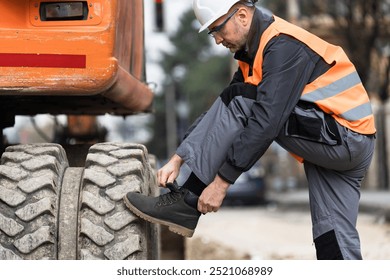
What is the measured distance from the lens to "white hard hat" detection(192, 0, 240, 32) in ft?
16.4

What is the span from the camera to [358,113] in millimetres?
5125

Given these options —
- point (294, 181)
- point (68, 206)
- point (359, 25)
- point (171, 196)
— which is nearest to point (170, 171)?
point (171, 196)

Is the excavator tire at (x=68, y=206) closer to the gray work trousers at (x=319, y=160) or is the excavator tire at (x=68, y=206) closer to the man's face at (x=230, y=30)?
the gray work trousers at (x=319, y=160)

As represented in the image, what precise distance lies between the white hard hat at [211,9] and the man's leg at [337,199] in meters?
0.74

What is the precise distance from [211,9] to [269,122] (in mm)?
691

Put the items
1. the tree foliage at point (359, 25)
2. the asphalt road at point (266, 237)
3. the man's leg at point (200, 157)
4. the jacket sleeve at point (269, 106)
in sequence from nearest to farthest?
the jacket sleeve at point (269, 106) → the man's leg at point (200, 157) → the asphalt road at point (266, 237) → the tree foliage at point (359, 25)

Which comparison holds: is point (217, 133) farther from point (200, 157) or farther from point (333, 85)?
point (333, 85)

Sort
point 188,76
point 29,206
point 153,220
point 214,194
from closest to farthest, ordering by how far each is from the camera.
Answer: point 29,206 → point 214,194 → point 153,220 → point 188,76

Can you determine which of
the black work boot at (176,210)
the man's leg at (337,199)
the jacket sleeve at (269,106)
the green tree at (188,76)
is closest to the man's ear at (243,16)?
the jacket sleeve at (269,106)

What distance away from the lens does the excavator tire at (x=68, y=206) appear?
4.73 m

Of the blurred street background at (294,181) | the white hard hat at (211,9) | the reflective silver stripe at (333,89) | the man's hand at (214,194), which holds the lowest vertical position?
the blurred street background at (294,181)

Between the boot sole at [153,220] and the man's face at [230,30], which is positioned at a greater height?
the man's face at [230,30]

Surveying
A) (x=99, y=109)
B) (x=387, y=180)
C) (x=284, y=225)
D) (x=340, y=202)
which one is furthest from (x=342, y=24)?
(x=340, y=202)

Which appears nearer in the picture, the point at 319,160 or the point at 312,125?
the point at 312,125
